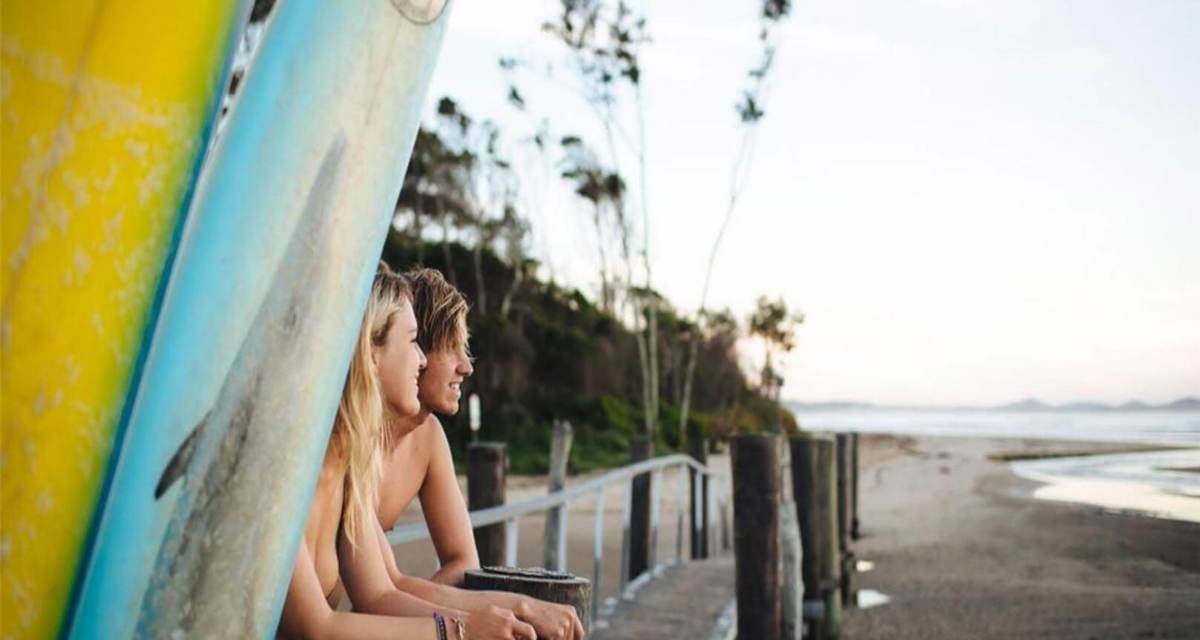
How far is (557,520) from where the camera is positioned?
561cm

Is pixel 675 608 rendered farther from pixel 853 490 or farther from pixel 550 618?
pixel 853 490

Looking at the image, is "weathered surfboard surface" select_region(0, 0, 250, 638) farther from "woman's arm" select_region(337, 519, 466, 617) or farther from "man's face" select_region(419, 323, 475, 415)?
"man's face" select_region(419, 323, 475, 415)

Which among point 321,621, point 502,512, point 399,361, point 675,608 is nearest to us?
point 321,621

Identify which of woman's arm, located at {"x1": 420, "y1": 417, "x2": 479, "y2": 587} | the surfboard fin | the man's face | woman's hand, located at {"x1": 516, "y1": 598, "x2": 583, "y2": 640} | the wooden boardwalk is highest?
the man's face

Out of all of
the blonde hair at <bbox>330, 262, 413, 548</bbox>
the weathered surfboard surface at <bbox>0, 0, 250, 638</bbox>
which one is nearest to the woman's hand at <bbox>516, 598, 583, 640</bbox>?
the blonde hair at <bbox>330, 262, 413, 548</bbox>

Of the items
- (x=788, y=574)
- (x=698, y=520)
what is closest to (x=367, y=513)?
(x=788, y=574)

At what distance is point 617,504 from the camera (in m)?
18.4

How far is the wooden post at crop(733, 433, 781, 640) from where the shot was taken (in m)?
5.20

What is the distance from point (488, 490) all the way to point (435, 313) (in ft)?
9.58

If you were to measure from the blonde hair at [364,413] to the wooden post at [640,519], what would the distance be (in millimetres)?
7465

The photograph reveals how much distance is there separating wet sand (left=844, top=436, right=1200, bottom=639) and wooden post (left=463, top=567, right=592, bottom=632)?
24.8 feet

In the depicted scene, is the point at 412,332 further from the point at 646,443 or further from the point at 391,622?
the point at 646,443

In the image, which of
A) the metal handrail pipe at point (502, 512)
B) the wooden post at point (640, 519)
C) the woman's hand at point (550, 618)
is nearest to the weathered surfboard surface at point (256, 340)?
the woman's hand at point (550, 618)

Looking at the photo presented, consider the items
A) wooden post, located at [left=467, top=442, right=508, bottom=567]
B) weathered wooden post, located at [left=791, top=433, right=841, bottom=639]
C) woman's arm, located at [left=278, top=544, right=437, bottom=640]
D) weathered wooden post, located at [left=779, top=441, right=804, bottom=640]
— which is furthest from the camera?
weathered wooden post, located at [left=791, top=433, right=841, bottom=639]
